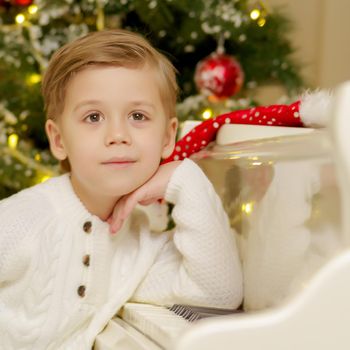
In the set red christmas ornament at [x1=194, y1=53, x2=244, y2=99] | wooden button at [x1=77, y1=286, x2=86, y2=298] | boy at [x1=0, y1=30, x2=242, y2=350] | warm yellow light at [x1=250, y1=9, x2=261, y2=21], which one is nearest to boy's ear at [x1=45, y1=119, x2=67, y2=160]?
boy at [x1=0, y1=30, x2=242, y2=350]

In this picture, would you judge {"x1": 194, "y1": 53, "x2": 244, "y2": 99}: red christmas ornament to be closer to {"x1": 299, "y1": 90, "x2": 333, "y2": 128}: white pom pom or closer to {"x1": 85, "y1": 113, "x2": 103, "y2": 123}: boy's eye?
{"x1": 299, "y1": 90, "x2": 333, "y2": 128}: white pom pom

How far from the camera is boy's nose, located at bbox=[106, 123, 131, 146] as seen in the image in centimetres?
102

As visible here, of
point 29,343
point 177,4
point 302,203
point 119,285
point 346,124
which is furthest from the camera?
point 177,4

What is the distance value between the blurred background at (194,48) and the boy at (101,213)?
0.97 metres

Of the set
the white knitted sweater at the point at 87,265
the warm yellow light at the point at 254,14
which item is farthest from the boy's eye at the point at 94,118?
the warm yellow light at the point at 254,14

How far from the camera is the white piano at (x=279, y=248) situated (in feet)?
1.77

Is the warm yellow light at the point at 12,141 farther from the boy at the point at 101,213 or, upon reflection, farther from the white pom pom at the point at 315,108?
the white pom pom at the point at 315,108

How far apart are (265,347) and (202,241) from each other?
571 mm

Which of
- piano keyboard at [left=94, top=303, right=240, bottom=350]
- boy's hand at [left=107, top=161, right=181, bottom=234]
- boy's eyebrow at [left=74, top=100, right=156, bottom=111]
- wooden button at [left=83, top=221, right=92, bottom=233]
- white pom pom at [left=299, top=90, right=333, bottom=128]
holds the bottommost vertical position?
piano keyboard at [left=94, top=303, right=240, bottom=350]

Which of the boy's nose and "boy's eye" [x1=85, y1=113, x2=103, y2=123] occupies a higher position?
"boy's eye" [x1=85, y1=113, x2=103, y2=123]

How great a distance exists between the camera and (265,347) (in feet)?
1.77

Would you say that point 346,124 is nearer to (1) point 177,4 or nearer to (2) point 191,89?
(1) point 177,4

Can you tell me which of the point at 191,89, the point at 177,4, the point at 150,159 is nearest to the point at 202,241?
the point at 150,159

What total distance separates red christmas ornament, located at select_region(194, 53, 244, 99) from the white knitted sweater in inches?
46.1
